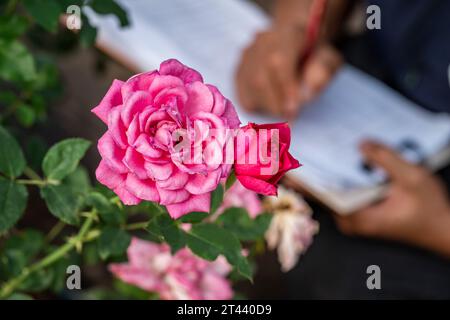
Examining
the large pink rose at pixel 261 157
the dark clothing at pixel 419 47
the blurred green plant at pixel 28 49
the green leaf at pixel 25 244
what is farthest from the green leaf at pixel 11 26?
the dark clothing at pixel 419 47

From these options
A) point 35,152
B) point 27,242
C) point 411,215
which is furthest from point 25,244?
point 411,215

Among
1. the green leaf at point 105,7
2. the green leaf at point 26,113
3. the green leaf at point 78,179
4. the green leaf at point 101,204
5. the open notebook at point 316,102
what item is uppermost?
the open notebook at point 316,102

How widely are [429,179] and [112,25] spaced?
66 cm

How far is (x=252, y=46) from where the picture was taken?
1.27 meters

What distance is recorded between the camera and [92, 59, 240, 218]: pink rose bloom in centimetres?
40

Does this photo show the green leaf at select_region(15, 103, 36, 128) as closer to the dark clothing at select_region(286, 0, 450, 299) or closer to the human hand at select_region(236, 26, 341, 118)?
the human hand at select_region(236, 26, 341, 118)

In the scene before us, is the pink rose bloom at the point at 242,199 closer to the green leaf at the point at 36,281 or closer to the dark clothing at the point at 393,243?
the green leaf at the point at 36,281

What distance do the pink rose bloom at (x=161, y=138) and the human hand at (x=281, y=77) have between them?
0.76m

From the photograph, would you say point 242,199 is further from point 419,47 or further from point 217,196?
point 419,47

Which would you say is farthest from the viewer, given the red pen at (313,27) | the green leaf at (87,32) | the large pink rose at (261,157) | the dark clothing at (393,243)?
the dark clothing at (393,243)

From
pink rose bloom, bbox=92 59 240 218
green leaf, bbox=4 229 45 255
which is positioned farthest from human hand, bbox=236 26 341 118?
pink rose bloom, bbox=92 59 240 218

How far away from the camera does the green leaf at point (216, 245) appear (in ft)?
1.62

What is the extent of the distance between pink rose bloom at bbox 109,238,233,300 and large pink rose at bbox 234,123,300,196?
25 cm
